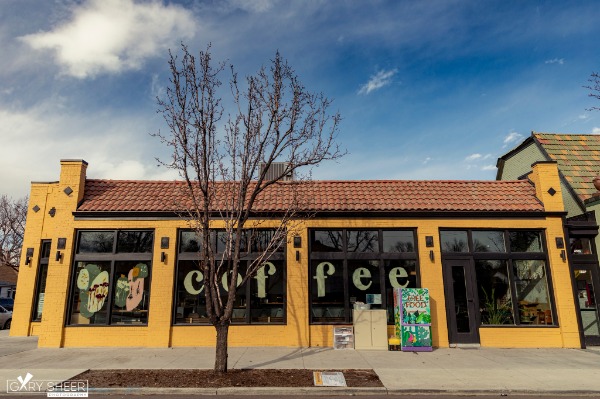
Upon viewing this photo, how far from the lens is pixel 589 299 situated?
11.7 metres

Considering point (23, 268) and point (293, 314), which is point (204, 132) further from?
point (23, 268)

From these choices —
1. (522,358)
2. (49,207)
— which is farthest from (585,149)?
(49,207)

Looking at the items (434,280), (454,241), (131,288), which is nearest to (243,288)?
(131,288)

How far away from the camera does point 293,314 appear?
11.3 meters

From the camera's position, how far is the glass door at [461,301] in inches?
439

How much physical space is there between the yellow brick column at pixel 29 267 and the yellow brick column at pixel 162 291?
6.56 meters

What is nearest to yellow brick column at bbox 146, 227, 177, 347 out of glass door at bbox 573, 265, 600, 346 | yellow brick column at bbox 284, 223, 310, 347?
yellow brick column at bbox 284, 223, 310, 347

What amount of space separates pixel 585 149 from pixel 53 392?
62.7ft

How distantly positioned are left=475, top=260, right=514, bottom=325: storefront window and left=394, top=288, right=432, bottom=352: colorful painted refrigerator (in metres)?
2.16

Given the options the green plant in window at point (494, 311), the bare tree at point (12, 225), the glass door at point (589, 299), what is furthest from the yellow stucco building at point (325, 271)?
the bare tree at point (12, 225)

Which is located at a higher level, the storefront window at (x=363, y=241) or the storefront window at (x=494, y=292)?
the storefront window at (x=363, y=241)

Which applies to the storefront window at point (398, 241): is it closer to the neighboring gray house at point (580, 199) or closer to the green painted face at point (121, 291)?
the neighboring gray house at point (580, 199)

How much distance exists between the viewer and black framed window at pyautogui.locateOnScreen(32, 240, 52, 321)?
564 inches

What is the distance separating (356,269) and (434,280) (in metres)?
2.49
